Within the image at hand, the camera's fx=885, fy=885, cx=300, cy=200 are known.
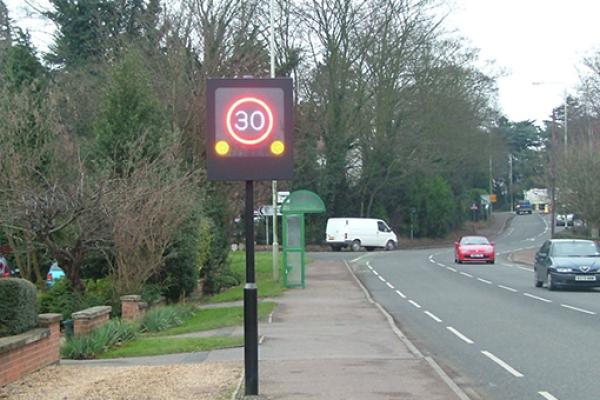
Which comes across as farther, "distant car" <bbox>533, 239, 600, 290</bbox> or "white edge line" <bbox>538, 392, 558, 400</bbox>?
"distant car" <bbox>533, 239, 600, 290</bbox>

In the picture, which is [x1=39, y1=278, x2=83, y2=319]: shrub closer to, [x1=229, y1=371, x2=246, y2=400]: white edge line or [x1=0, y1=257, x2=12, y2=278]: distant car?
[x1=0, y1=257, x2=12, y2=278]: distant car

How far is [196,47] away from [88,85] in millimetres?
4880

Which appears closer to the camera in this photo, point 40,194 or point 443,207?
point 40,194

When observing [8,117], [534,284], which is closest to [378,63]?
[534,284]

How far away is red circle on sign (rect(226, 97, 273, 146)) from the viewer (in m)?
8.36

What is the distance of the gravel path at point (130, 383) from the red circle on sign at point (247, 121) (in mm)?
2611

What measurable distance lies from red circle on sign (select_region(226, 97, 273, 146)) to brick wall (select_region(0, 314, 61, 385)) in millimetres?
3740

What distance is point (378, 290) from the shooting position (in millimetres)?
27500

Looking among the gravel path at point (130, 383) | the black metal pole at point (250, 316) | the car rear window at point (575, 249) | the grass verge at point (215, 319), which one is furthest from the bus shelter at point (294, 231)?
the black metal pole at point (250, 316)

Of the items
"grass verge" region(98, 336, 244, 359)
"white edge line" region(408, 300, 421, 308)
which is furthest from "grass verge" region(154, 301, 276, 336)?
"white edge line" region(408, 300, 421, 308)

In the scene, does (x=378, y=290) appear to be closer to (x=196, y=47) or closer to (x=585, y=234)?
(x=196, y=47)

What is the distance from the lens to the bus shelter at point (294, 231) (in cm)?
2812

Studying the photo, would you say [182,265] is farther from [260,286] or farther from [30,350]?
[30,350]

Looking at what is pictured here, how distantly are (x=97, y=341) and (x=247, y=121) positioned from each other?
22.6 ft
